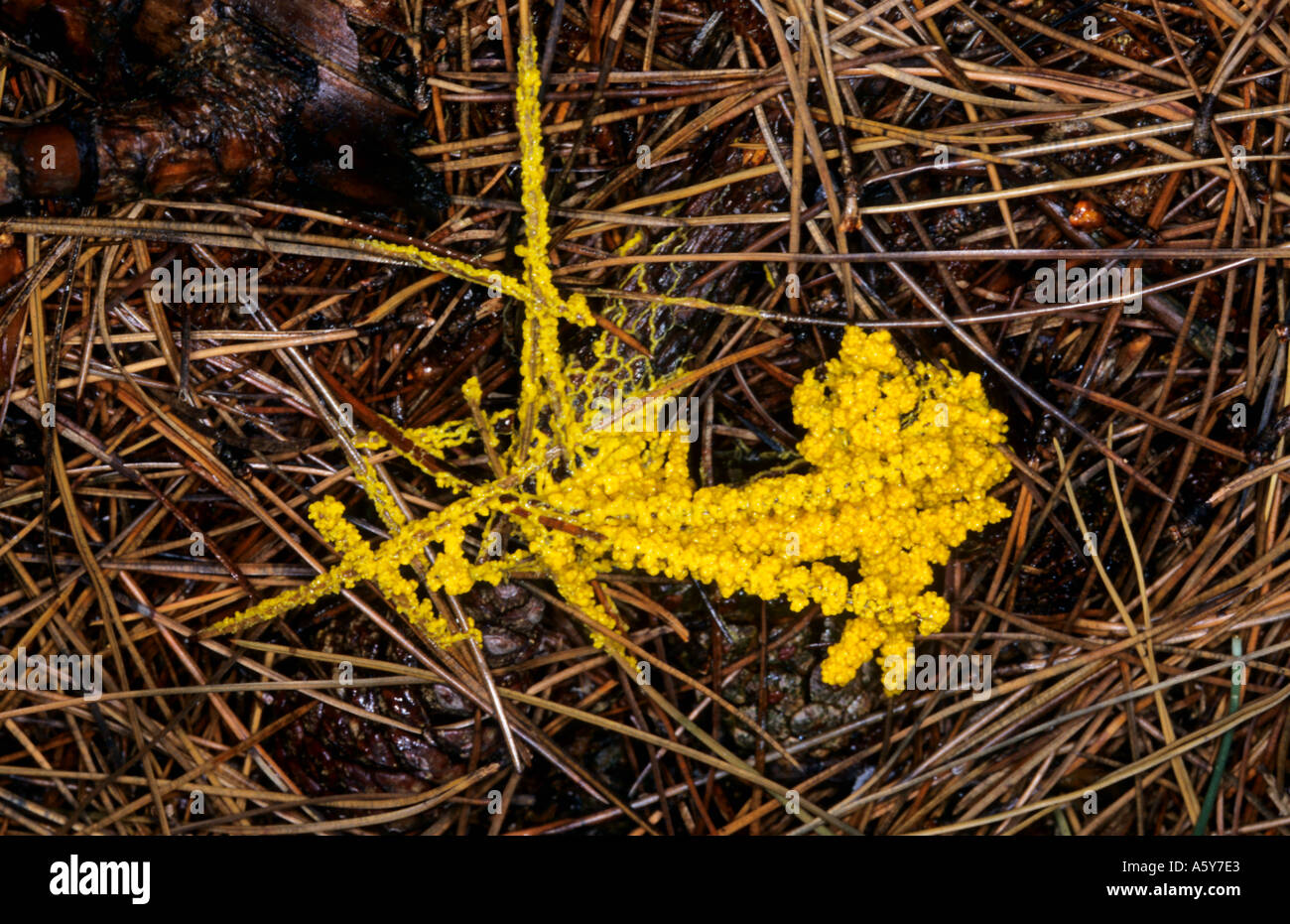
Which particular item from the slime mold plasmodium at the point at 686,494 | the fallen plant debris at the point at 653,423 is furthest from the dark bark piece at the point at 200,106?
the slime mold plasmodium at the point at 686,494

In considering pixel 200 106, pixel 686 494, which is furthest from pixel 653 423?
pixel 200 106

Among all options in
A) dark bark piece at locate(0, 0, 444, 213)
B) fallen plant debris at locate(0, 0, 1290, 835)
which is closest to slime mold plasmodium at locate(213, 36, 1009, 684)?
fallen plant debris at locate(0, 0, 1290, 835)

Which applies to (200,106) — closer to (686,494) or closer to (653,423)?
(653,423)

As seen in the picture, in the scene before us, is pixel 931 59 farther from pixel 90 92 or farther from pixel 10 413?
pixel 10 413

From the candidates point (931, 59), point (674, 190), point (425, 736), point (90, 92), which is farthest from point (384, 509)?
point (931, 59)

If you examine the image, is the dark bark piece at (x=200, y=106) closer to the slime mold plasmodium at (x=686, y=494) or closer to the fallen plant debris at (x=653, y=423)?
the fallen plant debris at (x=653, y=423)

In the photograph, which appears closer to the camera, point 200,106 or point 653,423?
point 200,106
